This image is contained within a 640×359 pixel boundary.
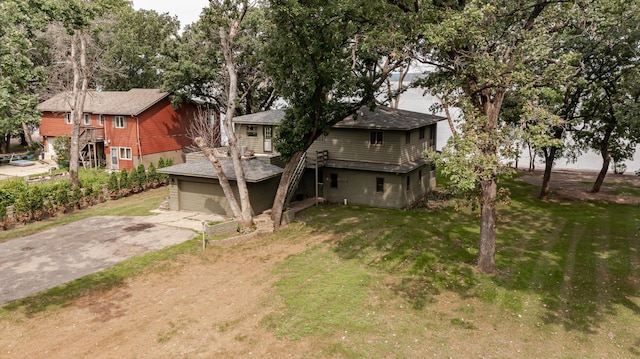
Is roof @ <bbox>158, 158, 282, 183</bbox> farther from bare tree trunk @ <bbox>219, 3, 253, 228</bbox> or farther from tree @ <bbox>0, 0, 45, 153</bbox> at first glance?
tree @ <bbox>0, 0, 45, 153</bbox>

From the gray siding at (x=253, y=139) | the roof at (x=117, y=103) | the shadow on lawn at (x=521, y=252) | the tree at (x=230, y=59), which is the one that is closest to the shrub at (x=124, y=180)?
the gray siding at (x=253, y=139)

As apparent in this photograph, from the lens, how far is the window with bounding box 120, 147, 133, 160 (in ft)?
136

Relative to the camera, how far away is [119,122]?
4178 cm

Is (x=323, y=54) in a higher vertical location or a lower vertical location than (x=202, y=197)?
higher

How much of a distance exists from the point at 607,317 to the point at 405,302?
6365 mm

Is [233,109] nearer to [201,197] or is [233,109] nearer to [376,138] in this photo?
[201,197]

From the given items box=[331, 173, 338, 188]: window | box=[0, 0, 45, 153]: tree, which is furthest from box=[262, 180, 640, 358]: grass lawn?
box=[0, 0, 45, 153]: tree

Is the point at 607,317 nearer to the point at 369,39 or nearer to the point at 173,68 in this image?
the point at 369,39

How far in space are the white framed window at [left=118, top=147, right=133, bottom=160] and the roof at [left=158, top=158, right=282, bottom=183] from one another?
1530cm

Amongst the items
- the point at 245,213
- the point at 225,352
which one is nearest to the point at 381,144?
the point at 245,213

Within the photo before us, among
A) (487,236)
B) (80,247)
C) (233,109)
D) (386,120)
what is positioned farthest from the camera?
(386,120)

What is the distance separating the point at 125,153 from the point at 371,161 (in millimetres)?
24893

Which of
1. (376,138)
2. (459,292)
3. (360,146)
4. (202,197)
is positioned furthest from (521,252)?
(202,197)

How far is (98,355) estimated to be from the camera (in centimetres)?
1214
